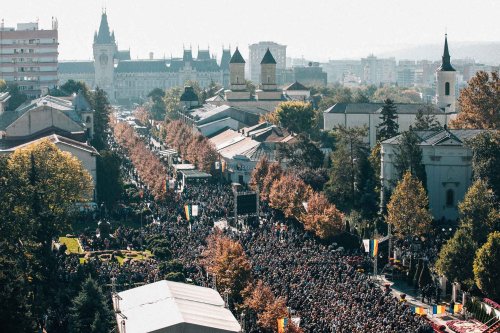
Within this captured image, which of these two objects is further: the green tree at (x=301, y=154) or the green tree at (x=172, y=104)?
the green tree at (x=172, y=104)

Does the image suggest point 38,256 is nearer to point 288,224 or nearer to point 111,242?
point 111,242

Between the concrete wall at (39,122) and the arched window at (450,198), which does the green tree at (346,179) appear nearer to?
the arched window at (450,198)

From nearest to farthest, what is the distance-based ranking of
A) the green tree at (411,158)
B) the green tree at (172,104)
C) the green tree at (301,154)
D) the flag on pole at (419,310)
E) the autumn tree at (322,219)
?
the flag on pole at (419,310)
the autumn tree at (322,219)
the green tree at (411,158)
the green tree at (301,154)
the green tree at (172,104)

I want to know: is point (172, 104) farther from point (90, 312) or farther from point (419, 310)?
point (90, 312)

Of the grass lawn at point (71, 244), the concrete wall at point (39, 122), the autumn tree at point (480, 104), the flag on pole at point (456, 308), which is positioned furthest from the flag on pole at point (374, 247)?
the concrete wall at point (39, 122)

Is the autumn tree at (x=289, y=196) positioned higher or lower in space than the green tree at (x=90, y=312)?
higher

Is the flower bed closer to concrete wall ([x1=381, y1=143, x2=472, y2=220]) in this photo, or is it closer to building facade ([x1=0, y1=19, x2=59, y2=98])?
A: concrete wall ([x1=381, y1=143, x2=472, y2=220])

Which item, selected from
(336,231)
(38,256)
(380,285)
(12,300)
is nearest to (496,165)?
(336,231)
